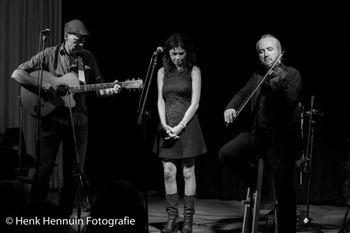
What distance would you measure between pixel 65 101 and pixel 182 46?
3.88ft

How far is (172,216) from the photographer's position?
17.8ft

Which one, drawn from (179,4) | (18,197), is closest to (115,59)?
(179,4)

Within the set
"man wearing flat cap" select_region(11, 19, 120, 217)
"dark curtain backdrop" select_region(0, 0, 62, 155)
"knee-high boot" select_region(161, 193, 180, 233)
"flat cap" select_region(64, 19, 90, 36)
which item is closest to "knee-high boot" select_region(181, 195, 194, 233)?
"knee-high boot" select_region(161, 193, 180, 233)

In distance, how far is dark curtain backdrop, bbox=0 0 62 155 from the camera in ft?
27.1

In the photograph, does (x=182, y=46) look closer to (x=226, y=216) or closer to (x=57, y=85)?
(x=57, y=85)

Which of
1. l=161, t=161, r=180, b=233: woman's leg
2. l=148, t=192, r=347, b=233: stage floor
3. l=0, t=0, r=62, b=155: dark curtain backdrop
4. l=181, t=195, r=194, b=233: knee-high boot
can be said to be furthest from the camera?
l=0, t=0, r=62, b=155: dark curtain backdrop

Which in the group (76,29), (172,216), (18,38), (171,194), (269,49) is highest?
(18,38)

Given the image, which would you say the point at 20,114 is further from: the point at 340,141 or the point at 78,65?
the point at 340,141

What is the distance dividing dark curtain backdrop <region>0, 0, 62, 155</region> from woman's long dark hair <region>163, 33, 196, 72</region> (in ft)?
11.0

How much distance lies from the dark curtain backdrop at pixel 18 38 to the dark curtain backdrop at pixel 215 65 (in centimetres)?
27

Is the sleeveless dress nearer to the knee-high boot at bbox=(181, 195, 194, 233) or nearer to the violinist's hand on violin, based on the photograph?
the knee-high boot at bbox=(181, 195, 194, 233)

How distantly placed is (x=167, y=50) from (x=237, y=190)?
304cm

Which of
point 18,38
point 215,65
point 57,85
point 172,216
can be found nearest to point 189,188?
point 172,216

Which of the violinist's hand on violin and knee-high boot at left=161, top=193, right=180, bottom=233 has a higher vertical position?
the violinist's hand on violin
